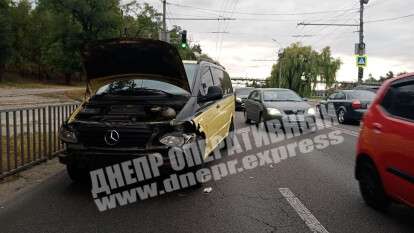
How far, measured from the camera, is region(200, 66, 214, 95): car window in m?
7.39

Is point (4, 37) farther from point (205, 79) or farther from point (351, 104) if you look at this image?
point (205, 79)

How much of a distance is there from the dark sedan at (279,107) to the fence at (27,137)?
22.8ft

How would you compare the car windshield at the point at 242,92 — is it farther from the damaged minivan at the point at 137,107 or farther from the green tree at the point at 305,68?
the green tree at the point at 305,68

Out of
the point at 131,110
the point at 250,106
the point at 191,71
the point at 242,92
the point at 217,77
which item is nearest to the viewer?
the point at 131,110

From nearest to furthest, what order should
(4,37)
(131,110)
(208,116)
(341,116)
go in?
(131,110) → (208,116) → (341,116) → (4,37)

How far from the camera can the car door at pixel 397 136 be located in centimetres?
442

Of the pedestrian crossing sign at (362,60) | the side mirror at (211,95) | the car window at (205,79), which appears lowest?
the side mirror at (211,95)

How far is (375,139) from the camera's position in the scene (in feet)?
17.0

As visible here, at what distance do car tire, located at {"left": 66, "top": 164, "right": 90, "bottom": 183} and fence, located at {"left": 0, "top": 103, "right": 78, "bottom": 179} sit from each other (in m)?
0.99

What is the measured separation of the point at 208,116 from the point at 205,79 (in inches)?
34.6

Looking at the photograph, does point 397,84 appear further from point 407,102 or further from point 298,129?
point 298,129

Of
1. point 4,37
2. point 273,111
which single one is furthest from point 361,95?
point 4,37

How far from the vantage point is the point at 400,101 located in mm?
4984

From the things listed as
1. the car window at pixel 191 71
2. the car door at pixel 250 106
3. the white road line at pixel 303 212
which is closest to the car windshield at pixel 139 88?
the car window at pixel 191 71
